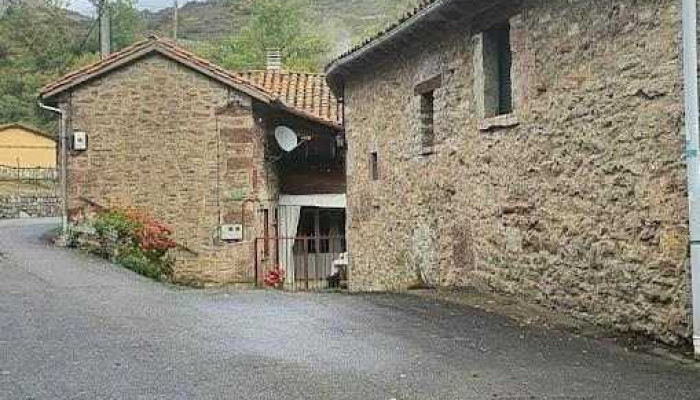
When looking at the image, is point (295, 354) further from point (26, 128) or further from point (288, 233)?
point (26, 128)

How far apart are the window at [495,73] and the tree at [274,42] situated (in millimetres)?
38840

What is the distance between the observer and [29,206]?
3678cm

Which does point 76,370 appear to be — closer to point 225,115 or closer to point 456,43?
point 456,43

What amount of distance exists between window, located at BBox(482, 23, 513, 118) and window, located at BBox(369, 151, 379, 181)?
208 inches

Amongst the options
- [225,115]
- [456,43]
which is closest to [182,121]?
[225,115]

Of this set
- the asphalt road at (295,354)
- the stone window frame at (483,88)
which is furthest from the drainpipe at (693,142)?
the stone window frame at (483,88)

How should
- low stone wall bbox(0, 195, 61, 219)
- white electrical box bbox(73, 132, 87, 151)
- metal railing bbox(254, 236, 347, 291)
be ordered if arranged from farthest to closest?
1. low stone wall bbox(0, 195, 61, 219)
2. metal railing bbox(254, 236, 347, 291)
3. white electrical box bbox(73, 132, 87, 151)

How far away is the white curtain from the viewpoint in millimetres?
23766

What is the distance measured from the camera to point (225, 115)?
70.2ft

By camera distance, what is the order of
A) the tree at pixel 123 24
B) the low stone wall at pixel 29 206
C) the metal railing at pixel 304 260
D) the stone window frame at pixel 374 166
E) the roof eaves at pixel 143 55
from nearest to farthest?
1. the stone window frame at pixel 374 166
2. the roof eaves at pixel 143 55
3. the metal railing at pixel 304 260
4. the low stone wall at pixel 29 206
5. the tree at pixel 123 24

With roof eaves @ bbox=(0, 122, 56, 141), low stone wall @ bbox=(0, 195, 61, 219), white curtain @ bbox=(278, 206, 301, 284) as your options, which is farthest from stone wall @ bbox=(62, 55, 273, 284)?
roof eaves @ bbox=(0, 122, 56, 141)

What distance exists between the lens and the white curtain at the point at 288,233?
78.0 feet

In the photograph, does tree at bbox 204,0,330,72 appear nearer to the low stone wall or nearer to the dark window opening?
the low stone wall

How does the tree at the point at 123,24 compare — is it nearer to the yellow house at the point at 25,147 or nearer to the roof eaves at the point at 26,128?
the roof eaves at the point at 26,128
